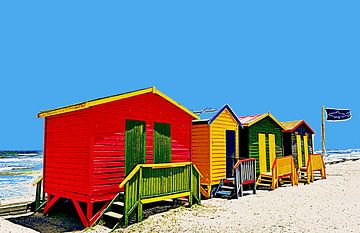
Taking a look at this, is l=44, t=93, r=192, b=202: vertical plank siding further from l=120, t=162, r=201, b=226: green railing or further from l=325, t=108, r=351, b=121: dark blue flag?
l=325, t=108, r=351, b=121: dark blue flag

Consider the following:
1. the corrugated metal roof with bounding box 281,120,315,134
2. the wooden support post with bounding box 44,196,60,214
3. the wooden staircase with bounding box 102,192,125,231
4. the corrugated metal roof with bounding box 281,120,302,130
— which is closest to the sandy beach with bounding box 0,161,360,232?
the wooden staircase with bounding box 102,192,125,231

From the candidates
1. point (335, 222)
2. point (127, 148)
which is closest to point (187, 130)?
point (127, 148)

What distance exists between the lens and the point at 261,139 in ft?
55.4

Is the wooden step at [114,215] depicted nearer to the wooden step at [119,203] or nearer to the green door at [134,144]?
the wooden step at [119,203]

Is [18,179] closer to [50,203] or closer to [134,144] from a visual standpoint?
[50,203]

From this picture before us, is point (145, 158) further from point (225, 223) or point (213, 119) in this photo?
point (213, 119)

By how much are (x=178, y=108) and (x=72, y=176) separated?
14.5 ft

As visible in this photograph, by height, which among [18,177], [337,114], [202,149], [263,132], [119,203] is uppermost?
[337,114]

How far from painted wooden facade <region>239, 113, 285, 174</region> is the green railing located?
572 centimetres

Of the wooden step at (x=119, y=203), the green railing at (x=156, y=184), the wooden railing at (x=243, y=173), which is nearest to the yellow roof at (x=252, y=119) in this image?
the wooden railing at (x=243, y=173)

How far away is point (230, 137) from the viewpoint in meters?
14.7

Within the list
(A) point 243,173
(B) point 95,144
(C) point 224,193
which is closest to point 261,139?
(A) point 243,173

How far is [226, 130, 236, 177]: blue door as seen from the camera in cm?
1444

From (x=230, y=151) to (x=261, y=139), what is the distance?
9.96 ft
